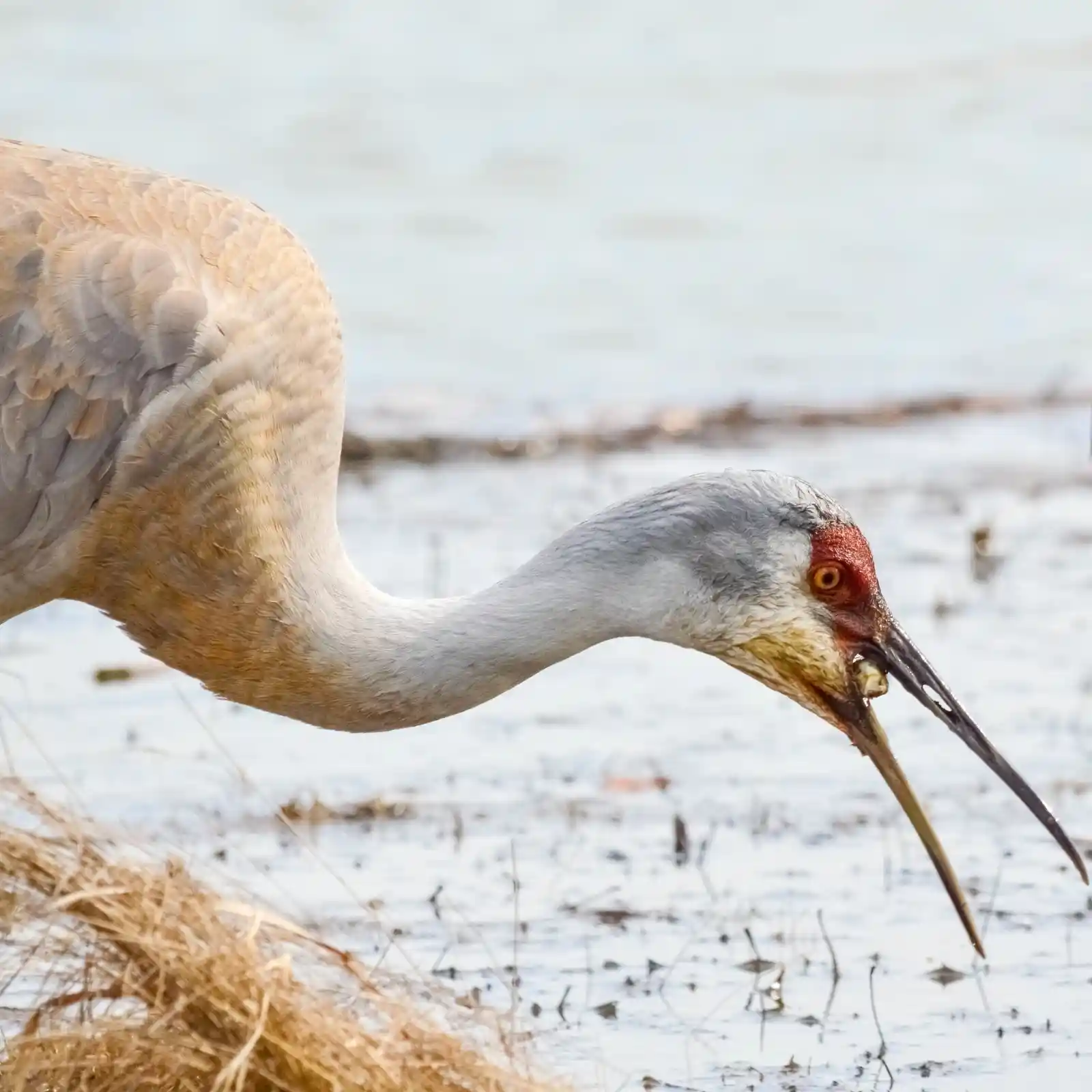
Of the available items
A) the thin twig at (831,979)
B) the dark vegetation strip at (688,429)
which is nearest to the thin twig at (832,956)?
the thin twig at (831,979)

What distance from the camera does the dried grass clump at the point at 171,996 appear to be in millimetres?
4156

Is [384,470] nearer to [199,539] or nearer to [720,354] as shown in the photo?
[720,354]

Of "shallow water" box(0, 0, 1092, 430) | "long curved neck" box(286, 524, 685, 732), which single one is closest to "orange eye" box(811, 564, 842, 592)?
"long curved neck" box(286, 524, 685, 732)

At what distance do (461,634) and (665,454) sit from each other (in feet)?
17.3

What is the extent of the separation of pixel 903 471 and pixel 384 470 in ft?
6.18

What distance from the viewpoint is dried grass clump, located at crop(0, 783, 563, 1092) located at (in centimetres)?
416

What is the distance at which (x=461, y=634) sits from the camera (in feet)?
15.5

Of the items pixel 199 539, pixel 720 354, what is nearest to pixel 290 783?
pixel 199 539

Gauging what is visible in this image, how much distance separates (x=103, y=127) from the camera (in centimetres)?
1450

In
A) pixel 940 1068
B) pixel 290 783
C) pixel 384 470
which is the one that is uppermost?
pixel 384 470

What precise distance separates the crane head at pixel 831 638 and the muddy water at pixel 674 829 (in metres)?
0.47

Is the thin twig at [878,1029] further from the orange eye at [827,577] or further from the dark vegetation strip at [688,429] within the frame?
the dark vegetation strip at [688,429]

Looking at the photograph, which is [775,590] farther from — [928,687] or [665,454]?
[665,454]

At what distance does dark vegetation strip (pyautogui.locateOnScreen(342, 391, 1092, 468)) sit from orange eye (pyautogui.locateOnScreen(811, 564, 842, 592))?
197 inches
